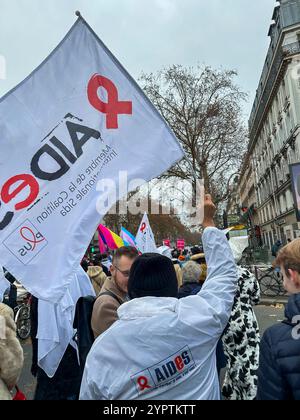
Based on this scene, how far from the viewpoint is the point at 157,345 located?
62.7 inches

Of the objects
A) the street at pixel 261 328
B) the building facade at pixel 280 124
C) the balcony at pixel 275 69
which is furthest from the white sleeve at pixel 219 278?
the balcony at pixel 275 69

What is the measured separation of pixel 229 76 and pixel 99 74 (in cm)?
2753

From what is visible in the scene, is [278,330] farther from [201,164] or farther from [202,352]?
[201,164]

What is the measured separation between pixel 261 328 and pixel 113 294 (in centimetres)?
593

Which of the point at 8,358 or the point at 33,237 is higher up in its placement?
the point at 33,237

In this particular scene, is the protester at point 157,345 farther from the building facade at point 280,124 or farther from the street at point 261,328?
the building facade at point 280,124

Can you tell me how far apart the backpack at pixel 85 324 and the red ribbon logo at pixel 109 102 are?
134cm

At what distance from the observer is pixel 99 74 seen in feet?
9.53

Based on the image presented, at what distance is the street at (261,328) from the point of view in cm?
504

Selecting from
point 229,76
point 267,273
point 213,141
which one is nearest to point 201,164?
point 213,141

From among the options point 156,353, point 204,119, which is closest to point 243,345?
point 156,353

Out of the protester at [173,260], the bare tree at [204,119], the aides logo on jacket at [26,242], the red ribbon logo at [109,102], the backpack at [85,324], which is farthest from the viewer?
the bare tree at [204,119]

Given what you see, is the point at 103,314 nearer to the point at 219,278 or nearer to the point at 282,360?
the point at 219,278

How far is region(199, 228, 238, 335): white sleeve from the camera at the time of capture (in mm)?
1763
